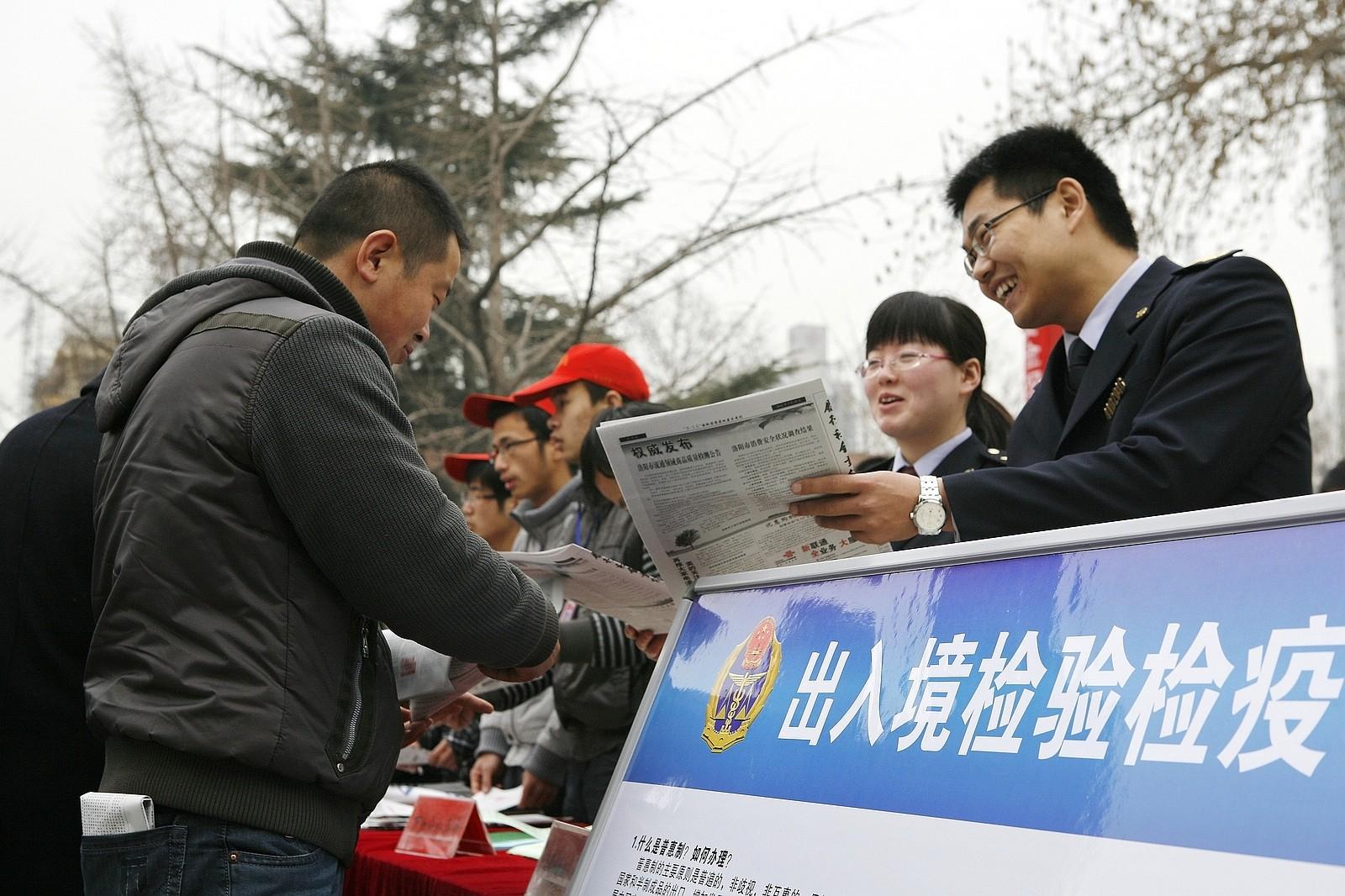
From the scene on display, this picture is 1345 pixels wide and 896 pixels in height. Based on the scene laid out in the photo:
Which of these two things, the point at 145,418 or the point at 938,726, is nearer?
the point at 938,726

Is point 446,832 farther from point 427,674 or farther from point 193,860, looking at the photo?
point 193,860

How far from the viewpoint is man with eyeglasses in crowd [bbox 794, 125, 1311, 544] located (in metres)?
1.90

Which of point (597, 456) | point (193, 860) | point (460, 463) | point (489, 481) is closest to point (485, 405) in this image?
point (489, 481)

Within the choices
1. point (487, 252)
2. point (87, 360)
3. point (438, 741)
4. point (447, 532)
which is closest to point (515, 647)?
point (447, 532)

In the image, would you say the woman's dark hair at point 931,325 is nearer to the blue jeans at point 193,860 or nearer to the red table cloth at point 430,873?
the red table cloth at point 430,873

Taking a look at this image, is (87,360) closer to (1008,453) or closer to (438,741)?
(438,741)

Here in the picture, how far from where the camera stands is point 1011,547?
1455mm

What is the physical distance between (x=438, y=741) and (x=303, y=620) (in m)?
3.24

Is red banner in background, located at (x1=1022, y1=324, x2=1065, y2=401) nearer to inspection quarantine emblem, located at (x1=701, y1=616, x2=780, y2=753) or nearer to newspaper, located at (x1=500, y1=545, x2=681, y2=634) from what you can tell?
newspaper, located at (x1=500, y1=545, x2=681, y2=634)

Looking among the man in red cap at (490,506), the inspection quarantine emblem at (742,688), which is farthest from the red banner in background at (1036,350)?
the inspection quarantine emblem at (742,688)

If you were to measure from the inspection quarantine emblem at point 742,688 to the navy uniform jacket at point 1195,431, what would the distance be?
40 centimetres

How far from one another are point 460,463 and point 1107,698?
15.7 ft

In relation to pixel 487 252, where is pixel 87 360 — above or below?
below

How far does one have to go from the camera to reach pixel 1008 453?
8.23 ft
